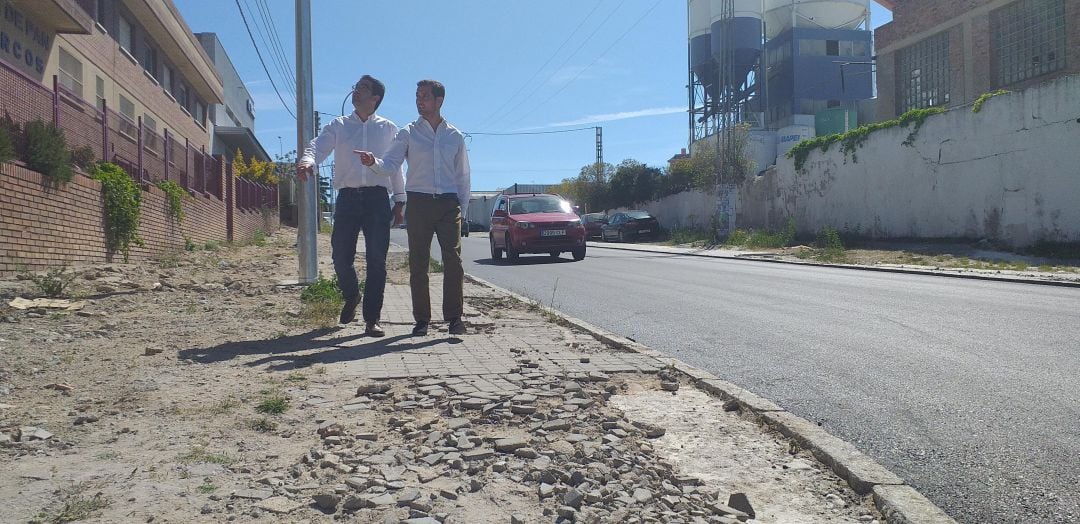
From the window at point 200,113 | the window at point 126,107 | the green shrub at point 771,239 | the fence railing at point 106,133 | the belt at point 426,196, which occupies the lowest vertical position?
the green shrub at point 771,239

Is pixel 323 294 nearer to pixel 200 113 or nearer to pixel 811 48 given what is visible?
pixel 200 113

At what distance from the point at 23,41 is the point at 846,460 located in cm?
1689

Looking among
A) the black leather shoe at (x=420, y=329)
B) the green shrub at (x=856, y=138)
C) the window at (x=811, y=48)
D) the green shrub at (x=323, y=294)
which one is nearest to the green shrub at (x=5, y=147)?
the green shrub at (x=323, y=294)

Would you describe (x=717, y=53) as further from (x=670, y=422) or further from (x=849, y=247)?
(x=670, y=422)

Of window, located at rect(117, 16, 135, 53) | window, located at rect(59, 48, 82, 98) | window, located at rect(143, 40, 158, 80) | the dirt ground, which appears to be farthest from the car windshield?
the dirt ground

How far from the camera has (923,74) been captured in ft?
105

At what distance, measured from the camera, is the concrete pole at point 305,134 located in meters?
9.74

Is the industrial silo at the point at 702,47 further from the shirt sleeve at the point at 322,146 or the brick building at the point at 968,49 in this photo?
the shirt sleeve at the point at 322,146

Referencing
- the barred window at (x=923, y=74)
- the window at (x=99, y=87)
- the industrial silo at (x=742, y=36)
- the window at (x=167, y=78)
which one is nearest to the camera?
the window at (x=99, y=87)

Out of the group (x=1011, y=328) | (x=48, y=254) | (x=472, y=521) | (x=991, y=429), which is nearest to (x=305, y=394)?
(x=472, y=521)

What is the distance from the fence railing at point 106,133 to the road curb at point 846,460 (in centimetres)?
864

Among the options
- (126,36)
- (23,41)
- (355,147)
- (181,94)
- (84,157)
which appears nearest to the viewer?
(355,147)

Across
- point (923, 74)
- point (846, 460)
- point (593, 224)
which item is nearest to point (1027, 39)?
point (923, 74)

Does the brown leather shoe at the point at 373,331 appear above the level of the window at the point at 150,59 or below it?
below
